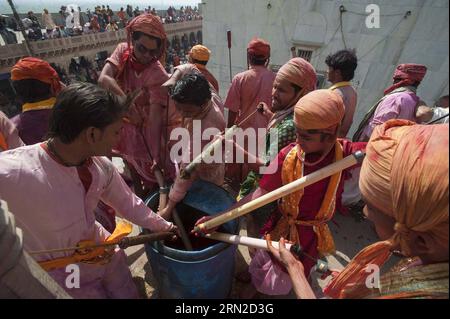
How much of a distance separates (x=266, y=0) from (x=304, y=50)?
4.78 feet

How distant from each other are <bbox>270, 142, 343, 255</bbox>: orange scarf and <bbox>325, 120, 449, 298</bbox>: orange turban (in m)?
0.64

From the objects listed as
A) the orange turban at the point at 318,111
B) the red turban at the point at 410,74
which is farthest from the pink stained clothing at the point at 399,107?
the orange turban at the point at 318,111

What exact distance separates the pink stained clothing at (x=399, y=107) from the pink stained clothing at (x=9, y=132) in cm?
359

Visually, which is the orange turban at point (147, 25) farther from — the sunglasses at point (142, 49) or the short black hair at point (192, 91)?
the short black hair at point (192, 91)

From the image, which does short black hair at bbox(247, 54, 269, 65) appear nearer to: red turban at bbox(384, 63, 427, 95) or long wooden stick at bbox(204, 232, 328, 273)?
red turban at bbox(384, 63, 427, 95)

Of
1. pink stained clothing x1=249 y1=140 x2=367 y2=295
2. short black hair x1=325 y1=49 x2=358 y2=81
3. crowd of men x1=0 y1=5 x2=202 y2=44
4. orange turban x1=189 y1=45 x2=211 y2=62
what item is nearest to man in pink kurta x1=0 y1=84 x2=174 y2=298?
pink stained clothing x1=249 y1=140 x2=367 y2=295

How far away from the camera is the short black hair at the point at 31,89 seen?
226 cm

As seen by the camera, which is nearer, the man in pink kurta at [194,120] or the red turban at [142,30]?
the man in pink kurta at [194,120]

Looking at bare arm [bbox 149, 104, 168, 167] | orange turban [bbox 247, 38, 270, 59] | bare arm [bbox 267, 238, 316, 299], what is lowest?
bare arm [bbox 267, 238, 316, 299]

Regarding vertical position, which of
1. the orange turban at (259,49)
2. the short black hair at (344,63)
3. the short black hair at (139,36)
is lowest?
the short black hair at (344,63)

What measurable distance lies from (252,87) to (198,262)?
7.97ft

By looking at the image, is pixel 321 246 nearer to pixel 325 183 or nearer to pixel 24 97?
pixel 325 183

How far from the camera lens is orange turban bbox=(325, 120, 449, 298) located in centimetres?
79

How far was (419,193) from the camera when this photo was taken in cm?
81
